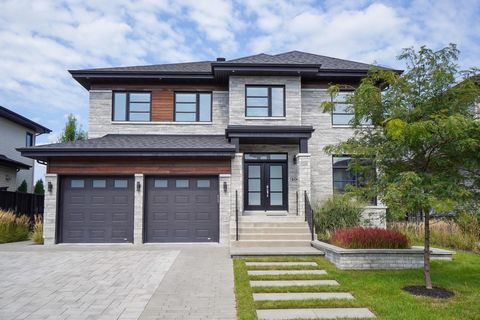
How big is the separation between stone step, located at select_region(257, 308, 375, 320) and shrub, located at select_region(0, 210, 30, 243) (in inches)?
481

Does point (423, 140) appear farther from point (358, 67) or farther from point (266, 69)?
point (358, 67)

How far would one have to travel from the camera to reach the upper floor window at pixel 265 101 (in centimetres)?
1600

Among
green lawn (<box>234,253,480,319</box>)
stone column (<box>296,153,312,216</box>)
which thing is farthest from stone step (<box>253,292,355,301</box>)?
stone column (<box>296,153,312,216</box>)

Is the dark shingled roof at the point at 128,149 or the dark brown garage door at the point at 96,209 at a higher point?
the dark shingled roof at the point at 128,149

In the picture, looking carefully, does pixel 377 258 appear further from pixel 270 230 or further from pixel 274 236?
pixel 270 230

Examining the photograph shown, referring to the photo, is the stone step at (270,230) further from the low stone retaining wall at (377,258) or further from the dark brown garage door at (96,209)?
the dark brown garage door at (96,209)

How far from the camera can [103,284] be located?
25.5 ft

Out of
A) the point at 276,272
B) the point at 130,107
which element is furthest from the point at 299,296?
the point at 130,107

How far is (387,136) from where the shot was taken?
7.86 metres

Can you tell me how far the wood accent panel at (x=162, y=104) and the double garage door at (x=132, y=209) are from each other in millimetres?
3204

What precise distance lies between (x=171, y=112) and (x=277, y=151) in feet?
15.4

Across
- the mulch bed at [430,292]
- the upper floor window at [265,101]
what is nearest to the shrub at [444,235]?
the mulch bed at [430,292]

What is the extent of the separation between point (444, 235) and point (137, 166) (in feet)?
35.9

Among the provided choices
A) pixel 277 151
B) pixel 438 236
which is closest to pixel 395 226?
pixel 438 236
